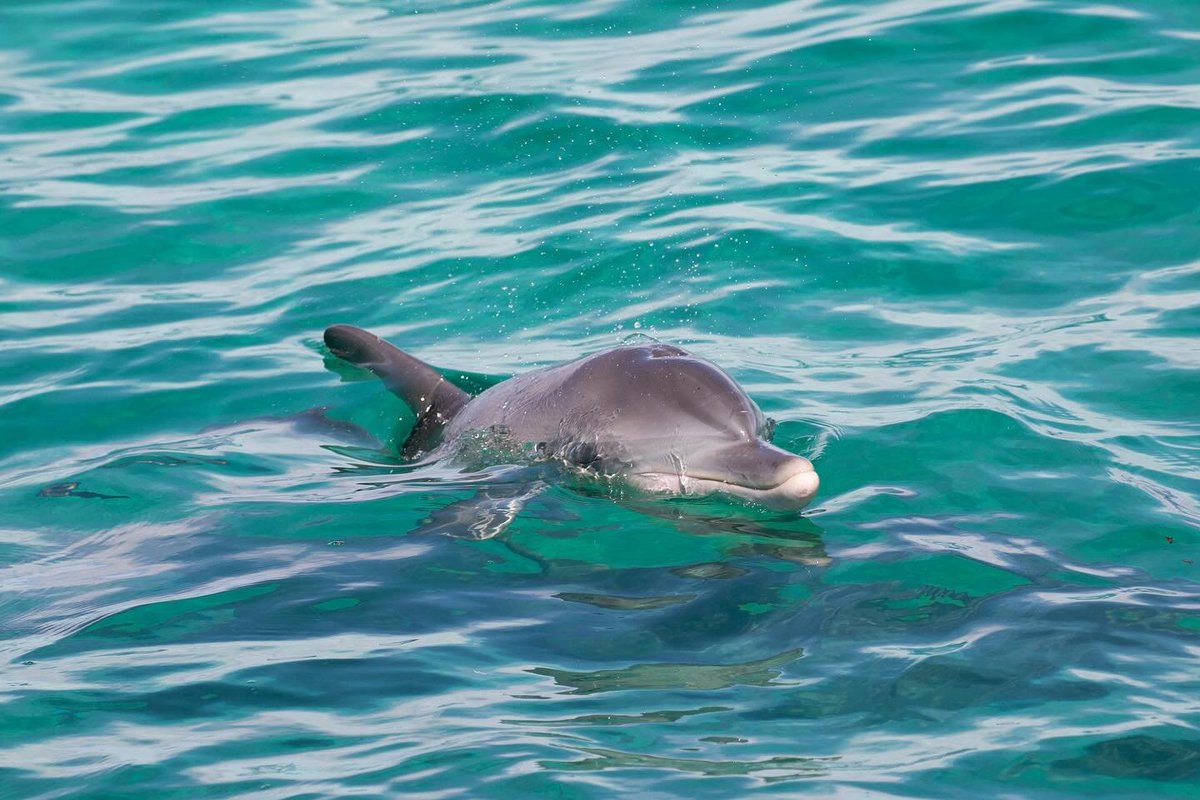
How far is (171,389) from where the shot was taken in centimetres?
1120

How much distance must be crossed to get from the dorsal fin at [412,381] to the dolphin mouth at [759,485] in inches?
89.7

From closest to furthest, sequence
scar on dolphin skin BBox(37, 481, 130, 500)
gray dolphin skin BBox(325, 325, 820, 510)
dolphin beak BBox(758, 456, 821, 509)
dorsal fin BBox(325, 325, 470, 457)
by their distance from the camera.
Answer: dolphin beak BBox(758, 456, 821, 509) < gray dolphin skin BBox(325, 325, 820, 510) < scar on dolphin skin BBox(37, 481, 130, 500) < dorsal fin BBox(325, 325, 470, 457)

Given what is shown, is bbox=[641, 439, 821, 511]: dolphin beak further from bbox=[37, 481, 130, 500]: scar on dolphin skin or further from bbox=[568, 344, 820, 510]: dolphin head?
bbox=[37, 481, 130, 500]: scar on dolphin skin

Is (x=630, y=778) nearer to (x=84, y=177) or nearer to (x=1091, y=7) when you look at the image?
(x=84, y=177)

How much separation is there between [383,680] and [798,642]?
1.64 meters

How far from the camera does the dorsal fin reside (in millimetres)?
9812

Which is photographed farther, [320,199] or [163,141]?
[163,141]

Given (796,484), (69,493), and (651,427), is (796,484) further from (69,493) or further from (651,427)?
(69,493)

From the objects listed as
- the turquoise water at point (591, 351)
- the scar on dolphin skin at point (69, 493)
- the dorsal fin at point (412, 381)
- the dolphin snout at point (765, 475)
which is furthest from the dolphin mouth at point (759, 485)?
the scar on dolphin skin at point (69, 493)

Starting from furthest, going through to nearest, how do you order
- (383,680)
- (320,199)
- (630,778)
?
(320,199), (383,680), (630,778)

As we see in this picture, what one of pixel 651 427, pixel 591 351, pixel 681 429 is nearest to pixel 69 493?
pixel 591 351

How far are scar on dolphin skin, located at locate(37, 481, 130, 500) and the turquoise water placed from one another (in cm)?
4

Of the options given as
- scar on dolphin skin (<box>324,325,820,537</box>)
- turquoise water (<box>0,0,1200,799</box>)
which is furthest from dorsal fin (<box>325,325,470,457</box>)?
scar on dolphin skin (<box>324,325,820,537</box>)

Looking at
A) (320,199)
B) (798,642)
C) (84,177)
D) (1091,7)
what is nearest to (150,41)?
(84,177)
